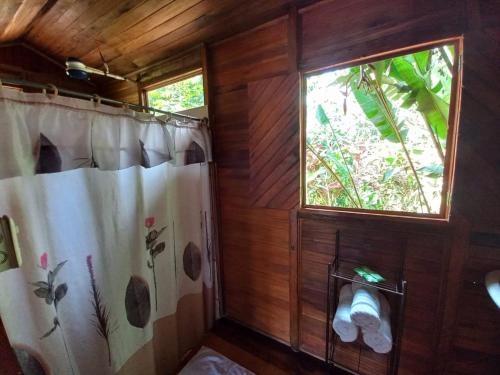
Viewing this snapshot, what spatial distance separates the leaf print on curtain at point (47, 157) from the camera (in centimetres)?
77

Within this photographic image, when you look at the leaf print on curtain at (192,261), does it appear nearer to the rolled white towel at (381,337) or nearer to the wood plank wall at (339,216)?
the wood plank wall at (339,216)

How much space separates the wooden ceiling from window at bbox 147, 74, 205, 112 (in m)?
0.22

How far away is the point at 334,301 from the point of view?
3.93 feet

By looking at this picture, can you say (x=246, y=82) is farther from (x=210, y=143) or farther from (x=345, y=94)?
(x=345, y=94)

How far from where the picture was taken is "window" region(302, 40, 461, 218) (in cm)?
97

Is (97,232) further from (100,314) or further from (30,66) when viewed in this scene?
(30,66)

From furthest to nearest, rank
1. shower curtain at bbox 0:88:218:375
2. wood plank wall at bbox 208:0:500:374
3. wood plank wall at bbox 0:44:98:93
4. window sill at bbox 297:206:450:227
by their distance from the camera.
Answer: wood plank wall at bbox 0:44:98:93
window sill at bbox 297:206:450:227
wood plank wall at bbox 208:0:500:374
shower curtain at bbox 0:88:218:375

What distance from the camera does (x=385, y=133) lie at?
1.08 m

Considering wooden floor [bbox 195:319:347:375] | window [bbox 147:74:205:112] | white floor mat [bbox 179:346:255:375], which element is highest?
window [bbox 147:74:205:112]

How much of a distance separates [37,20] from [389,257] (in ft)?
9.01

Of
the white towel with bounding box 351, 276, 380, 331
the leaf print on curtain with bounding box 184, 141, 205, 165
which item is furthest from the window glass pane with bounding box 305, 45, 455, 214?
the leaf print on curtain with bounding box 184, 141, 205, 165

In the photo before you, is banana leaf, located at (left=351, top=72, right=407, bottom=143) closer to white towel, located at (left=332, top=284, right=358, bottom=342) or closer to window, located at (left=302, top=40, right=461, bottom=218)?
window, located at (left=302, top=40, right=461, bottom=218)

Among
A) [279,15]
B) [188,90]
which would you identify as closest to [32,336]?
[188,90]

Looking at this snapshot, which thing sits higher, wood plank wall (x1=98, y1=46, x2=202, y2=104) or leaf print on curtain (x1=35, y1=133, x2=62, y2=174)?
wood plank wall (x1=98, y1=46, x2=202, y2=104)
